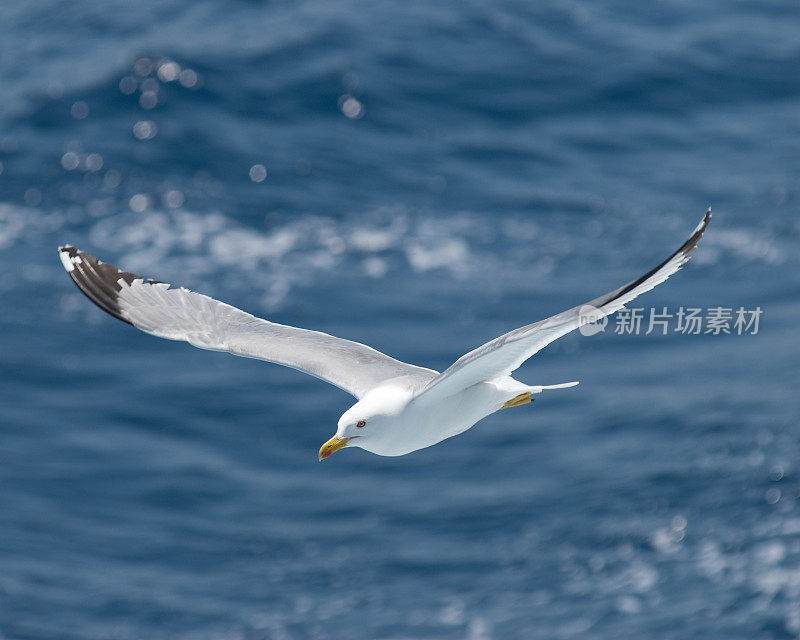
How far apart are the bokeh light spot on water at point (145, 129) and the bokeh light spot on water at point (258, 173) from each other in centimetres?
482

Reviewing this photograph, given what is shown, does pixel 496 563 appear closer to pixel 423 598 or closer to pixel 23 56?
pixel 423 598

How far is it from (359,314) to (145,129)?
13.3m

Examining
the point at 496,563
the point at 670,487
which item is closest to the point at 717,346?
the point at 670,487

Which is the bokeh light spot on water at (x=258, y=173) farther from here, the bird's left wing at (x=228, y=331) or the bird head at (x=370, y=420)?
the bird head at (x=370, y=420)

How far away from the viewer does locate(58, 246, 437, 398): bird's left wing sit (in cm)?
1584

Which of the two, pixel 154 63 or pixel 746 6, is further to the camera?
pixel 746 6

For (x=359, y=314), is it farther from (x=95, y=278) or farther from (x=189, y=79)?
(x=95, y=278)

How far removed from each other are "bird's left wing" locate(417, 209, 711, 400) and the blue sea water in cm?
4215

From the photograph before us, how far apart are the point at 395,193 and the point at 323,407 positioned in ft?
36.8

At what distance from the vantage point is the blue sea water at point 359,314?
5819cm

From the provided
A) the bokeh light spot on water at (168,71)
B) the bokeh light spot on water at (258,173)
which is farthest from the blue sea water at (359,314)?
the bokeh light spot on water at (258,173)

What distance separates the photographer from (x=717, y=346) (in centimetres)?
6284

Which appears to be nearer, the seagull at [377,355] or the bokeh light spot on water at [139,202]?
the seagull at [377,355]

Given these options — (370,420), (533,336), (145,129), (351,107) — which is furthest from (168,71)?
(533,336)
